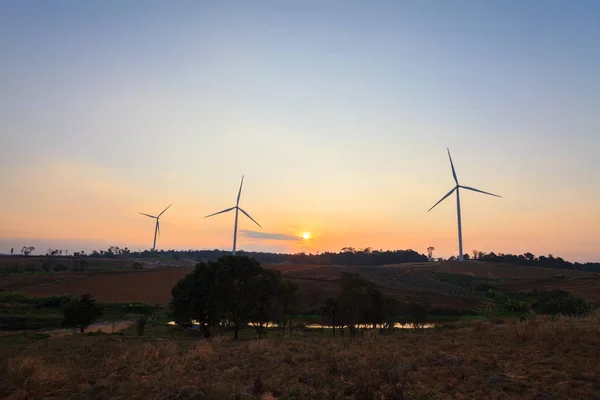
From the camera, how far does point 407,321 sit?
65.8 metres

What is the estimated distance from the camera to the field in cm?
9425

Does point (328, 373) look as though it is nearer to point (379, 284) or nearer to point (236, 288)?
point (236, 288)

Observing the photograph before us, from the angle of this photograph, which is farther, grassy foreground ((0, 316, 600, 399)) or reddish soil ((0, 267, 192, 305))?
reddish soil ((0, 267, 192, 305))

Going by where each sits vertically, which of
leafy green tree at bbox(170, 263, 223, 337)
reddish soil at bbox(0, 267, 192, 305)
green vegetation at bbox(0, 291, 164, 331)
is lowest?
green vegetation at bbox(0, 291, 164, 331)

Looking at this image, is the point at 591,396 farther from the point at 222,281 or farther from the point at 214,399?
the point at 222,281

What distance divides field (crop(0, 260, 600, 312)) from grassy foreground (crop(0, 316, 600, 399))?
64.7m

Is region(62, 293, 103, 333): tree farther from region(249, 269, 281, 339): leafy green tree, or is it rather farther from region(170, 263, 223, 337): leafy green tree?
region(249, 269, 281, 339): leafy green tree

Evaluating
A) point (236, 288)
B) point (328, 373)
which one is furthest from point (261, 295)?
point (328, 373)

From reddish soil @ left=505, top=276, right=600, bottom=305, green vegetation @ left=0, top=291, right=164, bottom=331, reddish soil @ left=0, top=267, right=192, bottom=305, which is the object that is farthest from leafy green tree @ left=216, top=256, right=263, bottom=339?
reddish soil @ left=505, top=276, right=600, bottom=305

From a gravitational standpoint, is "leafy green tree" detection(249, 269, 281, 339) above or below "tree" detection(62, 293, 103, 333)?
above

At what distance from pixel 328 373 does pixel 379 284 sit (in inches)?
3942

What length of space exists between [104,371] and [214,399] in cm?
869

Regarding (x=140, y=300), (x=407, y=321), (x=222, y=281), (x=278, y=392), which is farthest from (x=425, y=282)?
(x=278, y=392)

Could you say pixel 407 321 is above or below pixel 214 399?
below
